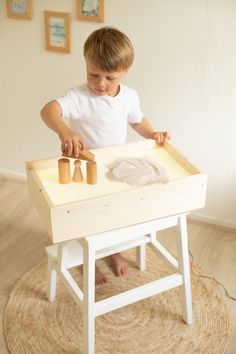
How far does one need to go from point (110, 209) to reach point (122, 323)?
61 cm

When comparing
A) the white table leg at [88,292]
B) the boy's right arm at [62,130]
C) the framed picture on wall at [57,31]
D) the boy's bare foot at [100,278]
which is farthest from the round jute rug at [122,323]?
the framed picture on wall at [57,31]

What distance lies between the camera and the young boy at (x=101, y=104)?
1214mm

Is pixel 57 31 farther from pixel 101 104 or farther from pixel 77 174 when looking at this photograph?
pixel 77 174

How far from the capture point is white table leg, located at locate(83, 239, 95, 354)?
1.18m

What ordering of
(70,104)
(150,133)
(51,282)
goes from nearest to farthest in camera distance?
(70,104)
(150,133)
(51,282)

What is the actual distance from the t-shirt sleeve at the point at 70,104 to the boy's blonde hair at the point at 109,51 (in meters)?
0.14

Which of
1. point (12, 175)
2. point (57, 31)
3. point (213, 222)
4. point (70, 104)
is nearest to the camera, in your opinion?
point (70, 104)

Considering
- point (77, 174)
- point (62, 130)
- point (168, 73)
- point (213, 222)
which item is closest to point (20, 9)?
point (168, 73)

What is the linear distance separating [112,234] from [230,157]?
84 centimetres

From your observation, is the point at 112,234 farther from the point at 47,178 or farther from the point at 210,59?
the point at 210,59

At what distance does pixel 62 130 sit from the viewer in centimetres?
119

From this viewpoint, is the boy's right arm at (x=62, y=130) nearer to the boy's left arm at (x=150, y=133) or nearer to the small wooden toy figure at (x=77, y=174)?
the small wooden toy figure at (x=77, y=174)

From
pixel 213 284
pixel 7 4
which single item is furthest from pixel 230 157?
pixel 7 4

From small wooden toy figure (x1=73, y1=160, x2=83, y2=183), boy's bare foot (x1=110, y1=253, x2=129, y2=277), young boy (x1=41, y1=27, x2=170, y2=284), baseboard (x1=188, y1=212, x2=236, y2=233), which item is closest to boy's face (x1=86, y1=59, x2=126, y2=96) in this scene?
young boy (x1=41, y1=27, x2=170, y2=284)
